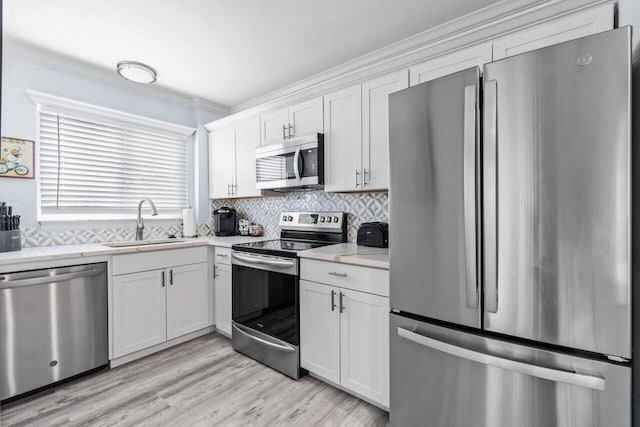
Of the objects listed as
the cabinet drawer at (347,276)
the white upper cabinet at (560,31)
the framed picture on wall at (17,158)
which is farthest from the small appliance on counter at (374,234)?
Result: the framed picture on wall at (17,158)

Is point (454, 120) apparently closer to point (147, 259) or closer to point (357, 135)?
point (357, 135)

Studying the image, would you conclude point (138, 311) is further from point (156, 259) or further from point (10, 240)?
point (10, 240)

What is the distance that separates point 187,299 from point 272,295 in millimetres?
981

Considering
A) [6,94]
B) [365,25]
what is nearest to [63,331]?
[6,94]

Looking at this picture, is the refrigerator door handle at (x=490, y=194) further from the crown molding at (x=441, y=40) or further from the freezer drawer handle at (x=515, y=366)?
the crown molding at (x=441, y=40)

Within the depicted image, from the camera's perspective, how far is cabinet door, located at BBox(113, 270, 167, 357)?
8.03ft

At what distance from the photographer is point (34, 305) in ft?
6.82

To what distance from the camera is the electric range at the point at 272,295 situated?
2295 mm

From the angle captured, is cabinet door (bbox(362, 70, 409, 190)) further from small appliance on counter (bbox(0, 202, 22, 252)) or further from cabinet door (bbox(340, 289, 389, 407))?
small appliance on counter (bbox(0, 202, 22, 252))

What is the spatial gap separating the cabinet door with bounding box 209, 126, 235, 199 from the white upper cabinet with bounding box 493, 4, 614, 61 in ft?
8.33

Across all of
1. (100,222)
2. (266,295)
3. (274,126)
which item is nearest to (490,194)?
(266,295)

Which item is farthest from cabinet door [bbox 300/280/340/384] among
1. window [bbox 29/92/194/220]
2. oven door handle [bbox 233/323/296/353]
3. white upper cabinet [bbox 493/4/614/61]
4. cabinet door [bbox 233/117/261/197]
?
window [bbox 29/92/194/220]

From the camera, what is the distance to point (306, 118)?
2.73 metres

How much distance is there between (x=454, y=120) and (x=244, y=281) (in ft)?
6.50
